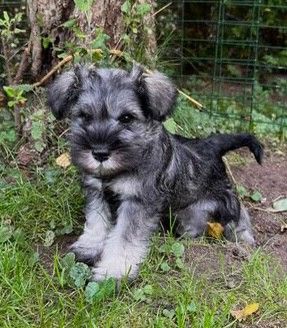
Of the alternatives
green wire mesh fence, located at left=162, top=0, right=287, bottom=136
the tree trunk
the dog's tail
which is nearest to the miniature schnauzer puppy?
the dog's tail

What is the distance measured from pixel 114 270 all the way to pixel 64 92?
1142 mm

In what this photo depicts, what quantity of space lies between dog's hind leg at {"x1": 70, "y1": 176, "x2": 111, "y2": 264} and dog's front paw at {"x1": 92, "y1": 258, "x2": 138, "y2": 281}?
22 centimetres

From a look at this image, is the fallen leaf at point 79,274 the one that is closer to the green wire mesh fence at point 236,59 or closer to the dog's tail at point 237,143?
the dog's tail at point 237,143

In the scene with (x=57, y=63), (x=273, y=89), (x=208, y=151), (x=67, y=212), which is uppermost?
(x=57, y=63)

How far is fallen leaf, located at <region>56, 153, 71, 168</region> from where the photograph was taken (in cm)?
526

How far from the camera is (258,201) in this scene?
5.49 metres

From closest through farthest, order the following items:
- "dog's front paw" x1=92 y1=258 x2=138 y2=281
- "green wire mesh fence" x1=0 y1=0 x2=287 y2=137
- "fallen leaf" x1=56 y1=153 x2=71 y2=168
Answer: "dog's front paw" x1=92 y1=258 x2=138 y2=281, "fallen leaf" x1=56 y1=153 x2=71 y2=168, "green wire mesh fence" x1=0 y1=0 x2=287 y2=137

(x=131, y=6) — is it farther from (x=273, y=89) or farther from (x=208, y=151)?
(x=273, y=89)

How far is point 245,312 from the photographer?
3.71m

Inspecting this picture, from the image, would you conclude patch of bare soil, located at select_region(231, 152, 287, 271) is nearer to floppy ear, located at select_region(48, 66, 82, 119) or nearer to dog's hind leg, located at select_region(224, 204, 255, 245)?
dog's hind leg, located at select_region(224, 204, 255, 245)

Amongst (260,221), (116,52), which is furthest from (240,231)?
(116,52)

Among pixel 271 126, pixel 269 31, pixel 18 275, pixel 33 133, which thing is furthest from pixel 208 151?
pixel 269 31

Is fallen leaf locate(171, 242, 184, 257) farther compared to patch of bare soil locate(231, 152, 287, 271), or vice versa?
patch of bare soil locate(231, 152, 287, 271)

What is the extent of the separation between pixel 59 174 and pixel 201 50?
440cm
